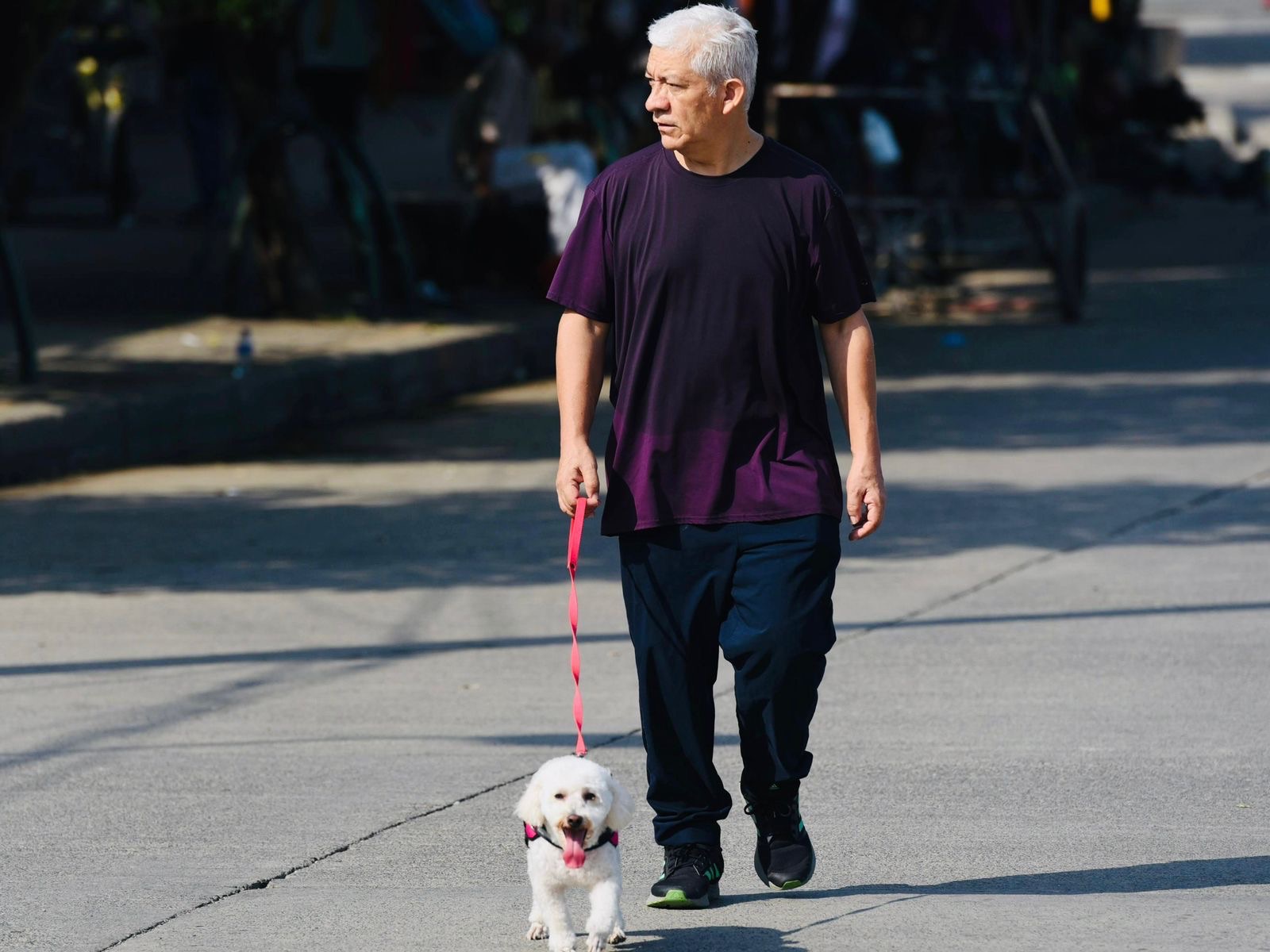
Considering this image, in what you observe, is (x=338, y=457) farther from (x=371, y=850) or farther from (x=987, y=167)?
(x=987, y=167)

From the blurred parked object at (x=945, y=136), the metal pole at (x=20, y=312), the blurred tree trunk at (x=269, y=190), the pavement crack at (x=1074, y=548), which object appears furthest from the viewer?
the blurred parked object at (x=945, y=136)

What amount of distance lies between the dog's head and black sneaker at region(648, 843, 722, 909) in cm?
48

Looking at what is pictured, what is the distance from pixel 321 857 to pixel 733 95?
1859mm

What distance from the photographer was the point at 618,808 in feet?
13.9

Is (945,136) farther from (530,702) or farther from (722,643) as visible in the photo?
(722,643)

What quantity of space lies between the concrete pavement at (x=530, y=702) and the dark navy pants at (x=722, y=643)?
266 mm

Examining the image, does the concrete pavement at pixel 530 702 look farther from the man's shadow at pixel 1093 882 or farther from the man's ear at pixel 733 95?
the man's ear at pixel 733 95

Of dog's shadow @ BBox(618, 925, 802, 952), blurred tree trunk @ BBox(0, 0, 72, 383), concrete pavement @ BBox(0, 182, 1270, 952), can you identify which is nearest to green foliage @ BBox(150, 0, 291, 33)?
blurred tree trunk @ BBox(0, 0, 72, 383)

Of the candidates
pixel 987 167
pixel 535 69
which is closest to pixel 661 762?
pixel 535 69

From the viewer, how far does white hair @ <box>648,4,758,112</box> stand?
14.5 ft

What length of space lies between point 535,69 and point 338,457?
6.39 meters

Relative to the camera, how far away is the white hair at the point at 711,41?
14.5ft

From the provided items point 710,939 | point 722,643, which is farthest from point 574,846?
point 722,643

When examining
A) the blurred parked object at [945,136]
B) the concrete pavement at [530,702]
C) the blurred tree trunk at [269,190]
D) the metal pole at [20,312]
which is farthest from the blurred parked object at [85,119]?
the concrete pavement at [530,702]
